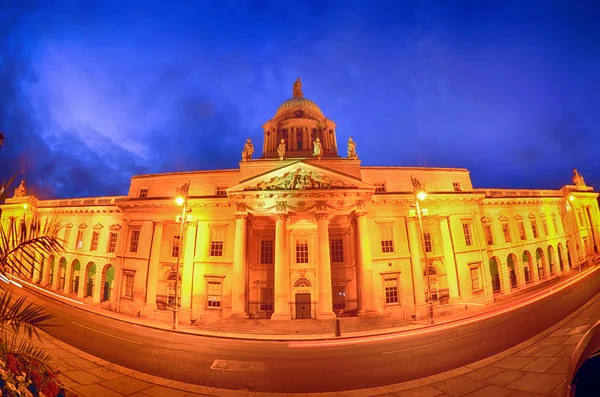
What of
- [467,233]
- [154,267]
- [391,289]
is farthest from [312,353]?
[467,233]

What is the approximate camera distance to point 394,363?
737 cm

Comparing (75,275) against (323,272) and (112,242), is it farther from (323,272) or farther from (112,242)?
(323,272)

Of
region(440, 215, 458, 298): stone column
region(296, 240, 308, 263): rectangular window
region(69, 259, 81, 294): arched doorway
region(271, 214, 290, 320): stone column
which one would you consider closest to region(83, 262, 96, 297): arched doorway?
region(69, 259, 81, 294): arched doorway

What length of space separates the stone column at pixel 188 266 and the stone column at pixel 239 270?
3.73m

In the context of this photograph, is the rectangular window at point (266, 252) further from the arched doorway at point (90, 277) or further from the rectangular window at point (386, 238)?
the arched doorway at point (90, 277)

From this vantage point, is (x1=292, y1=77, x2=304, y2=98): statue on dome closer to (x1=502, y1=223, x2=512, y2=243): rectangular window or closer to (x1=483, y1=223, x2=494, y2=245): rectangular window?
(x1=483, y1=223, x2=494, y2=245): rectangular window

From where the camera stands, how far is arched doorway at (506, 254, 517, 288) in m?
20.2

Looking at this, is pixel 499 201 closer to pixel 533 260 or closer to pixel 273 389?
pixel 533 260

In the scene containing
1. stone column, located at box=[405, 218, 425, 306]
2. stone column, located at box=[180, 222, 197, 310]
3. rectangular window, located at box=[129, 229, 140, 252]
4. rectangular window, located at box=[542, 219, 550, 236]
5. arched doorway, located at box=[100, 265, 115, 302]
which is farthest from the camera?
rectangular window, located at box=[542, 219, 550, 236]

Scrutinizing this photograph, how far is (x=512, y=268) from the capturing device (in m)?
21.3

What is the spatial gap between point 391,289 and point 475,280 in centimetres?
727

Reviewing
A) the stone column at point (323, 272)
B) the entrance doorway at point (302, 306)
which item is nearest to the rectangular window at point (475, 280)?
the stone column at point (323, 272)

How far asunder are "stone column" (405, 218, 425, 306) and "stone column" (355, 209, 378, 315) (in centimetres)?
376

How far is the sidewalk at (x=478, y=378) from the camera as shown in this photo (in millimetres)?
3580
